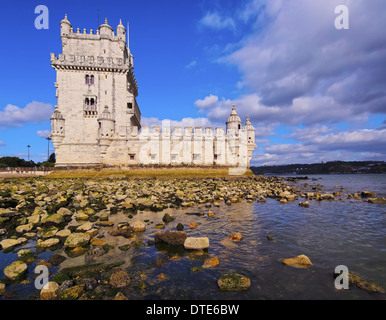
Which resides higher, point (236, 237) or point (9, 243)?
point (9, 243)

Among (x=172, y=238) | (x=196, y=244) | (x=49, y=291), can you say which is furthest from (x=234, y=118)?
(x=49, y=291)

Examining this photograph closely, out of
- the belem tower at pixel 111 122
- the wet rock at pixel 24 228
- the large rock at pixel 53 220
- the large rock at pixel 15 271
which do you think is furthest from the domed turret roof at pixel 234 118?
the large rock at pixel 15 271

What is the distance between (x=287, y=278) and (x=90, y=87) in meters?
38.0

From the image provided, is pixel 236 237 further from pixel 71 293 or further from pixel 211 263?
pixel 71 293

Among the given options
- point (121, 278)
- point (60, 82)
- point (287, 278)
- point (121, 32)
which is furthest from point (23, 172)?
point (287, 278)

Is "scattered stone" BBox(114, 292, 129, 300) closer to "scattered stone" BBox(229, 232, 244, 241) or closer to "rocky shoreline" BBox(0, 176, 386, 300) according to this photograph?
"rocky shoreline" BBox(0, 176, 386, 300)

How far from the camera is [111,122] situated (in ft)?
103

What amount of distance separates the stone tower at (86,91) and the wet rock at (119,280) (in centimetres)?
3025

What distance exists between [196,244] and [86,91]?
1405 inches

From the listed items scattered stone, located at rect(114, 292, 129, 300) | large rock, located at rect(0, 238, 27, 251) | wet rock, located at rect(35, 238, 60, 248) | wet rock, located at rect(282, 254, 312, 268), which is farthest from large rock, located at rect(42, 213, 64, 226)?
wet rock, located at rect(282, 254, 312, 268)

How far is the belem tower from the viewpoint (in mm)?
32094

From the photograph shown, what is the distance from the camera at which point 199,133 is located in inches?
1300

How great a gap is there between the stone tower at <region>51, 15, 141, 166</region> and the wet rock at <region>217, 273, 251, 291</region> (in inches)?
1223

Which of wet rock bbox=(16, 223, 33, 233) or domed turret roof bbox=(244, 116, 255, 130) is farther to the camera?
domed turret roof bbox=(244, 116, 255, 130)
